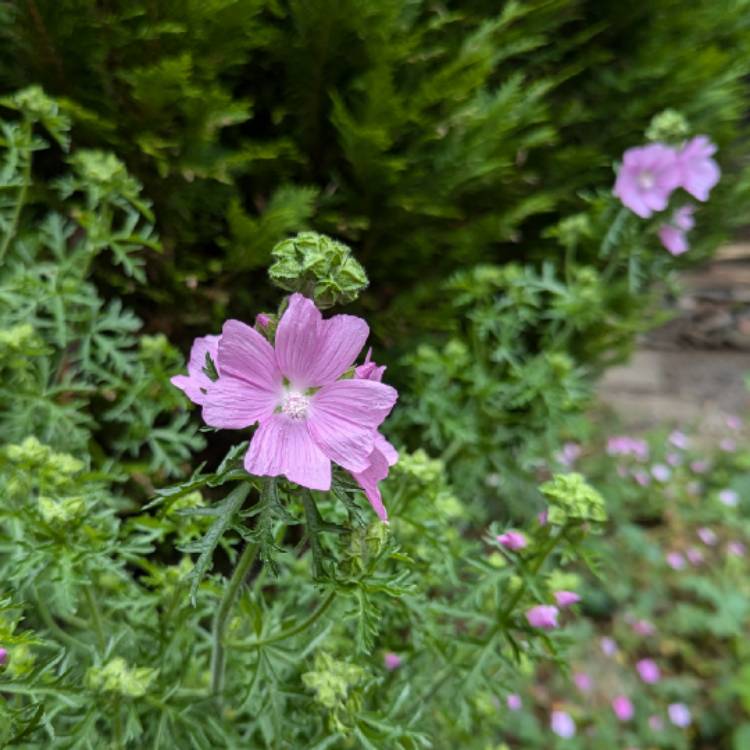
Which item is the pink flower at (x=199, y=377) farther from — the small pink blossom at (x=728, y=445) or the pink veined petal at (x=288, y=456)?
the small pink blossom at (x=728, y=445)

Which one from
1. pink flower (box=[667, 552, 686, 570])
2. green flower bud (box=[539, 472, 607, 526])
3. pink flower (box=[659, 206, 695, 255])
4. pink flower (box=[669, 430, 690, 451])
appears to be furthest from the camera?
pink flower (box=[669, 430, 690, 451])

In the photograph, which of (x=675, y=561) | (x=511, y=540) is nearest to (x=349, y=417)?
(x=511, y=540)

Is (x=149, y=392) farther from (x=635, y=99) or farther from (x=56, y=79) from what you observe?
(x=635, y=99)

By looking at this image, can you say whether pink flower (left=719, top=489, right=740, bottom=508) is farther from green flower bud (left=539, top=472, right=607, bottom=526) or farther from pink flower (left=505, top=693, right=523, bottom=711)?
green flower bud (left=539, top=472, right=607, bottom=526)

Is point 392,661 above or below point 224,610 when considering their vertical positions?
below

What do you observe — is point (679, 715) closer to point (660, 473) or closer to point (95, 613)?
point (660, 473)

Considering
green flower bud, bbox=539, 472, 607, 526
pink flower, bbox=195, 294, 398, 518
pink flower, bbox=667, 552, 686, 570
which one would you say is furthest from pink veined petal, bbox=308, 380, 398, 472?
pink flower, bbox=667, 552, 686, 570

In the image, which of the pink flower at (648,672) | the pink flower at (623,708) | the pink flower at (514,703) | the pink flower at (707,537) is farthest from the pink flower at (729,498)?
the pink flower at (514,703)
